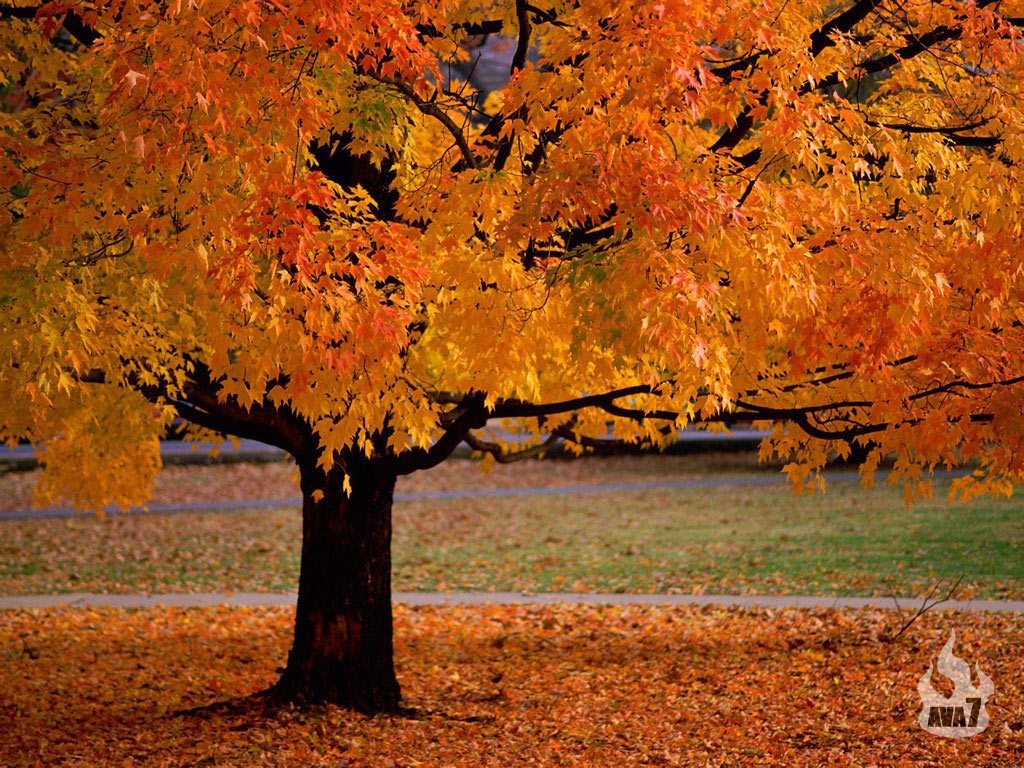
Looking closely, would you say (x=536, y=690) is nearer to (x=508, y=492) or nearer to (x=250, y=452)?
(x=508, y=492)

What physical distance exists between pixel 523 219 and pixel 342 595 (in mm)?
4165

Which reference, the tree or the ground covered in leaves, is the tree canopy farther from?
the ground covered in leaves

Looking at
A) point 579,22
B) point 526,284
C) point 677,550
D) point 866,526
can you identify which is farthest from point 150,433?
point 866,526

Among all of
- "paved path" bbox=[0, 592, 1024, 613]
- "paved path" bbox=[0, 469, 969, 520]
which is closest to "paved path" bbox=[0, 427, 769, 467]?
"paved path" bbox=[0, 469, 969, 520]

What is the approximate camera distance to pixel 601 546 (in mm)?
17812

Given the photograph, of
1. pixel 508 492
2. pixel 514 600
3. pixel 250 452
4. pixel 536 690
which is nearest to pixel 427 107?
pixel 536 690

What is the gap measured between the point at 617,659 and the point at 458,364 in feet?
14.6

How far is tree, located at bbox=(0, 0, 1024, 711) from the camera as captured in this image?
202 inches

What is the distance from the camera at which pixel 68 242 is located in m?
5.53

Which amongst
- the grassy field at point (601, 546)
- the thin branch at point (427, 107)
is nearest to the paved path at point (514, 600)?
the grassy field at point (601, 546)

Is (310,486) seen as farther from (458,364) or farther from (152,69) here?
(152,69)

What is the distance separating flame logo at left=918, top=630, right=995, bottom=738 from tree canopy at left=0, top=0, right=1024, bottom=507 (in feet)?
7.06

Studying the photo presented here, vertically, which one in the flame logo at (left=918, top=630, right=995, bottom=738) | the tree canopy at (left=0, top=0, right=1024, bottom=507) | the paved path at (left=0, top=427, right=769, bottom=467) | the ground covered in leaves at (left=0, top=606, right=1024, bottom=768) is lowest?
the ground covered in leaves at (left=0, top=606, right=1024, bottom=768)

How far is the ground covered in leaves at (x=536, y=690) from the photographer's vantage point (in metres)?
7.53
